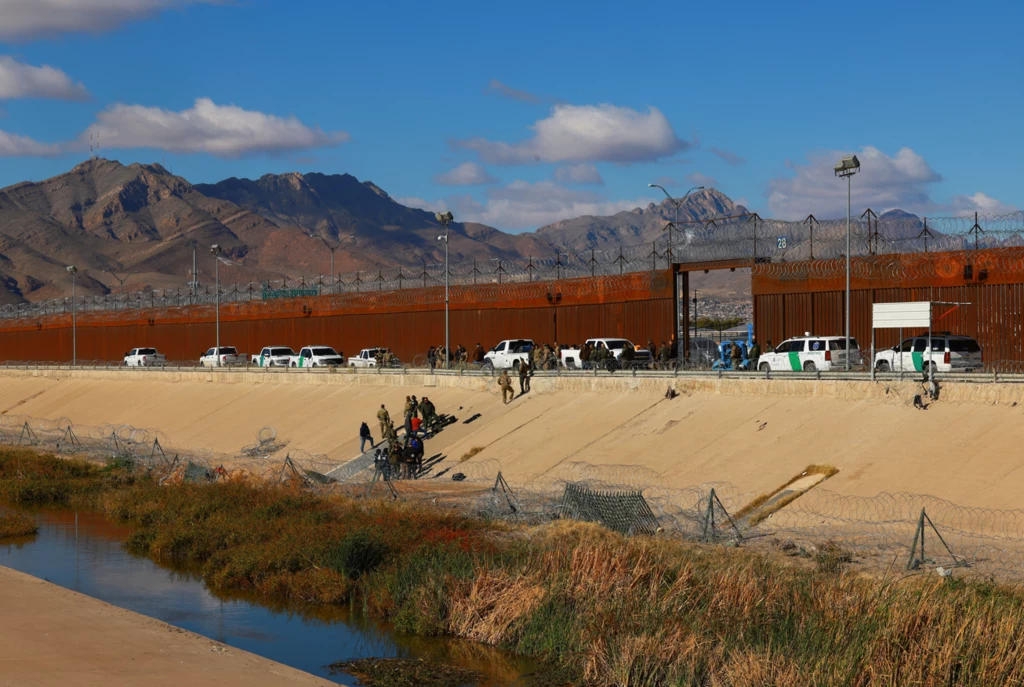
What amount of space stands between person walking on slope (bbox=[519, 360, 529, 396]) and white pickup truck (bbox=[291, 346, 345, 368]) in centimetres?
1809

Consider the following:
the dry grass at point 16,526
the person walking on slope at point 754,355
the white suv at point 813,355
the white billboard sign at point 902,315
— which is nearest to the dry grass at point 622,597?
the dry grass at point 16,526

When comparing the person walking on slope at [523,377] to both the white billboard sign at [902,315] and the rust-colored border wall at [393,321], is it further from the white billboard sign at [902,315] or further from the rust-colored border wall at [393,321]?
the white billboard sign at [902,315]

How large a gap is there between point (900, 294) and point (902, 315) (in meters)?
9.53

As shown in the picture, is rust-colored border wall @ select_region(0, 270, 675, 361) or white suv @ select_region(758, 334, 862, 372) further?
rust-colored border wall @ select_region(0, 270, 675, 361)

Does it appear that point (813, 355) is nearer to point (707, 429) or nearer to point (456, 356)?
point (707, 429)

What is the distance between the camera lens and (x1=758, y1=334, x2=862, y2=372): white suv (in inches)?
1369

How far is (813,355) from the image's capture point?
35.1 meters

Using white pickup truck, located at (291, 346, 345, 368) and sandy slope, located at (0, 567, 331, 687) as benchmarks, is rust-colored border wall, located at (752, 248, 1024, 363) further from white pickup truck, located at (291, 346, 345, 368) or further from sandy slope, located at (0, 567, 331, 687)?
sandy slope, located at (0, 567, 331, 687)

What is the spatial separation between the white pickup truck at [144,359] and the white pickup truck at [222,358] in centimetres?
386

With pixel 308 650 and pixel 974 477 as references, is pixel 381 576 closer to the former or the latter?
pixel 308 650

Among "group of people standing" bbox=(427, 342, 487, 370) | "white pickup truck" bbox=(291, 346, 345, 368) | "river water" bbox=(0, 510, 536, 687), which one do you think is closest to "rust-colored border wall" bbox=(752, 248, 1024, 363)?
"group of people standing" bbox=(427, 342, 487, 370)

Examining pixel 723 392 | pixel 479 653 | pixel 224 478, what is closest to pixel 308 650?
pixel 479 653

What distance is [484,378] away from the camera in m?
41.5

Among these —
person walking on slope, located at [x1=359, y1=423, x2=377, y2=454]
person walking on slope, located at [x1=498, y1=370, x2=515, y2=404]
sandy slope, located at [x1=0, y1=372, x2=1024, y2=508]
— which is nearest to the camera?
sandy slope, located at [x1=0, y1=372, x2=1024, y2=508]
